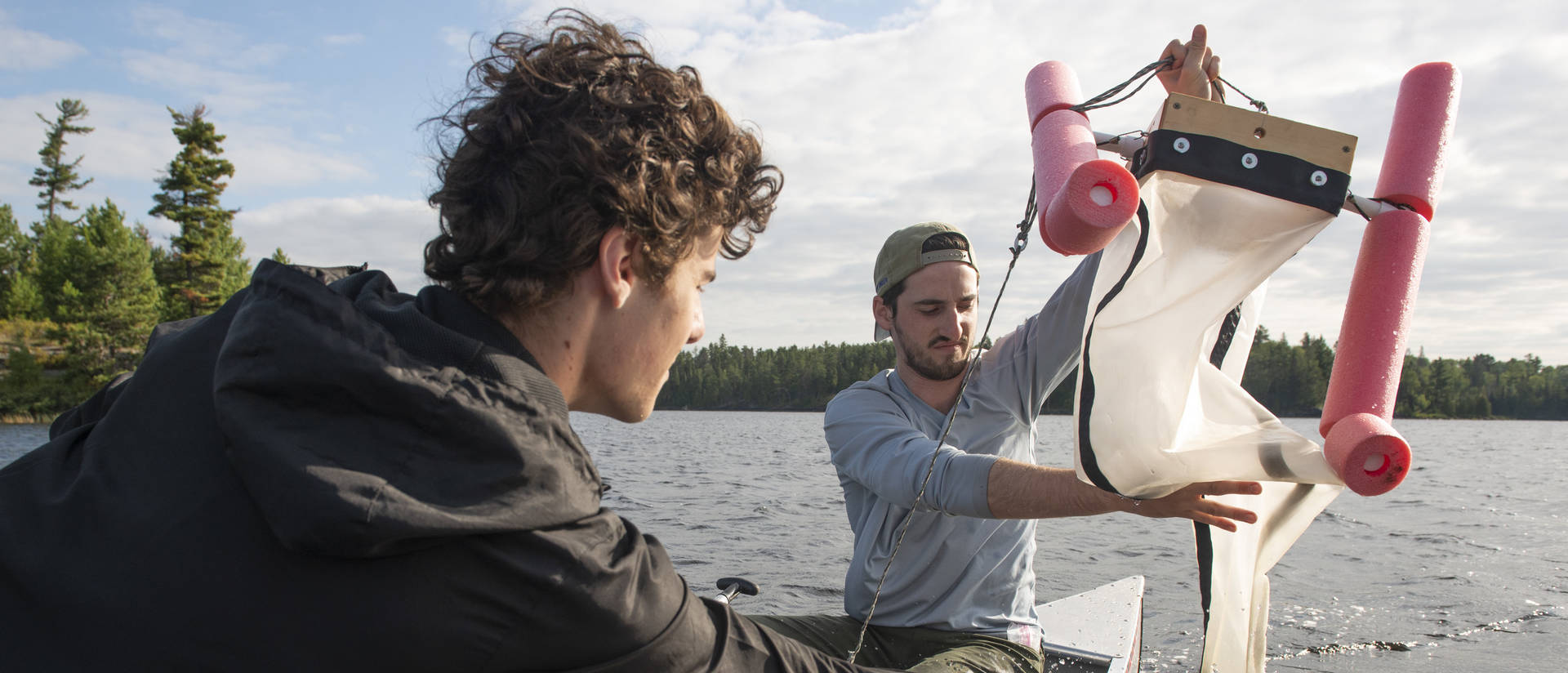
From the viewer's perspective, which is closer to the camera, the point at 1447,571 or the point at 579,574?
the point at 579,574

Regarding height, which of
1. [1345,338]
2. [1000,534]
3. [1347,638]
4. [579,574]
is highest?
[1345,338]

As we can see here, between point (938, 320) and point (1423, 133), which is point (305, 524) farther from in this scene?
point (938, 320)

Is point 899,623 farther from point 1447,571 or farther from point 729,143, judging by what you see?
point 1447,571

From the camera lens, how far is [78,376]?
46.4m

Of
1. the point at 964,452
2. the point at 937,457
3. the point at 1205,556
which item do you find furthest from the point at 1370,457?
the point at 964,452

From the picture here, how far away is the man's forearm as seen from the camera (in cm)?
235

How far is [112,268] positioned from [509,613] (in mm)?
59137

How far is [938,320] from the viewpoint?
3.88 m

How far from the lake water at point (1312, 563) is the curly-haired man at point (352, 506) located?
5.36 m

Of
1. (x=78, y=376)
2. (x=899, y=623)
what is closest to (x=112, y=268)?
(x=78, y=376)

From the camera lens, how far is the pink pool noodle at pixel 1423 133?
192cm

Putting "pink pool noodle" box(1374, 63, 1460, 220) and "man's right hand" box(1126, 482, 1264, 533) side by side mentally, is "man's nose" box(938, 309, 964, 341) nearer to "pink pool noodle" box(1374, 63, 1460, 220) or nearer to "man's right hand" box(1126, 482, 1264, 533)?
"man's right hand" box(1126, 482, 1264, 533)

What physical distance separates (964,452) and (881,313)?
1.19 meters

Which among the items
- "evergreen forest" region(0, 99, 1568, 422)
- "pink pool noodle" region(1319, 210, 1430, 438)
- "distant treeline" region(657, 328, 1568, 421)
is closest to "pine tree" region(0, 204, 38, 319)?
"evergreen forest" region(0, 99, 1568, 422)
